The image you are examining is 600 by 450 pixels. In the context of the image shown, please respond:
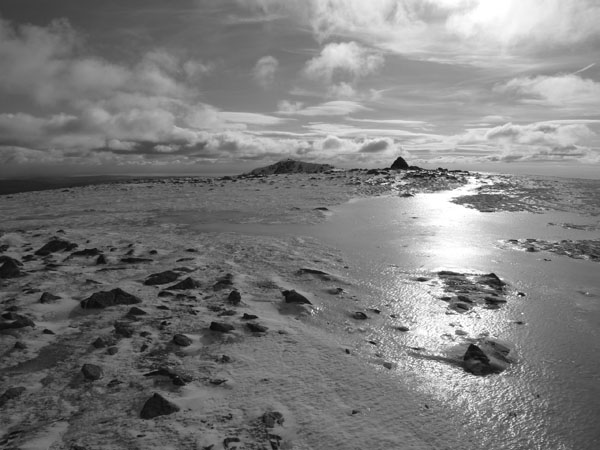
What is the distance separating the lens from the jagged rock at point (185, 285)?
7.47 metres

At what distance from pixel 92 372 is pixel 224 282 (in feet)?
11.1

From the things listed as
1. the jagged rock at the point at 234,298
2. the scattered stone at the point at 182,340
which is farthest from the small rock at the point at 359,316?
the scattered stone at the point at 182,340

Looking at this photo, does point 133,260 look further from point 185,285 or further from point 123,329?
point 123,329

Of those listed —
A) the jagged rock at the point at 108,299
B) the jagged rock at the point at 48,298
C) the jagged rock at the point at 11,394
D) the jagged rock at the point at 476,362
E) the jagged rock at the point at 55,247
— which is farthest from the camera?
the jagged rock at the point at 55,247

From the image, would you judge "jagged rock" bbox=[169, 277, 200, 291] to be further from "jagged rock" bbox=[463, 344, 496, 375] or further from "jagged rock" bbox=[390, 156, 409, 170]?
"jagged rock" bbox=[390, 156, 409, 170]

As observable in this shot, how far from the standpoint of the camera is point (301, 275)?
339 inches

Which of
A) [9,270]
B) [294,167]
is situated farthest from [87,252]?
[294,167]

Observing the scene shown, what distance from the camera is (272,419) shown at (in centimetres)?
392

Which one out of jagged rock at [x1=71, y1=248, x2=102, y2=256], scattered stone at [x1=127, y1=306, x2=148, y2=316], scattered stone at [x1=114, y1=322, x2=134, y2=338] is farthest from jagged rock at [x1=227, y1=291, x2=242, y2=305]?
jagged rock at [x1=71, y1=248, x2=102, y2=256]

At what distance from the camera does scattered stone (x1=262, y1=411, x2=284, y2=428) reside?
3855mm

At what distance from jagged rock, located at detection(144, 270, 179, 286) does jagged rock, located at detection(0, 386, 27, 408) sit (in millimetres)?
3471

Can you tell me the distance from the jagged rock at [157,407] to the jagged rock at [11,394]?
1499mm

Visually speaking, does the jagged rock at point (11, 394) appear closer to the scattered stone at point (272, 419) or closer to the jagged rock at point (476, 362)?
the scattered stone at point (272, 419)

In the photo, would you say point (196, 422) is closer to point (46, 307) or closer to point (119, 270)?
point (46, 307)
